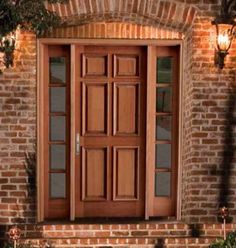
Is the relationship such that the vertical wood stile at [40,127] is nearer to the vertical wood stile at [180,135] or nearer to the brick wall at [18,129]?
the brick wall at [18,129]

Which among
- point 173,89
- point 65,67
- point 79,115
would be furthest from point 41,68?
point 173,89

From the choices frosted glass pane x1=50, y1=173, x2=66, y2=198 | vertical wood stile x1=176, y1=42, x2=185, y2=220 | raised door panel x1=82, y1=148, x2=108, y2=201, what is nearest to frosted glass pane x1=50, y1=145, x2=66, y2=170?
frosted glass pane x1=50, y1=173, x2=66, y2=198

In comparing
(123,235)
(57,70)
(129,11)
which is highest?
(129,11)

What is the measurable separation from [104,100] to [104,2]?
111 centimetres

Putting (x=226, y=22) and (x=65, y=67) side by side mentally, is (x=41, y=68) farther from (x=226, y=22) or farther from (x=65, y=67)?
(x=226, y=22)

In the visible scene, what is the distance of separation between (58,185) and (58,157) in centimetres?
32

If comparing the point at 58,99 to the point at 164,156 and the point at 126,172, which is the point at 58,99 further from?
the point at 164,156

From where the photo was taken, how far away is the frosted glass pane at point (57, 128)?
586cm

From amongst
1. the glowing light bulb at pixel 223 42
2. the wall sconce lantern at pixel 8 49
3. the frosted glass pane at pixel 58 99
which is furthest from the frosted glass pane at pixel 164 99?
the wall sconce lantern at pixel 8 49

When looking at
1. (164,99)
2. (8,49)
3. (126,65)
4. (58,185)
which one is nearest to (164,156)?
(164,99)

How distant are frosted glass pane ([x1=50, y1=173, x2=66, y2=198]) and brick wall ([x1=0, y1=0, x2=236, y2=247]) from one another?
1.16ft

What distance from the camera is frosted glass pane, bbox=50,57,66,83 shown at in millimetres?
5824

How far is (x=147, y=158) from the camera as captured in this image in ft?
19.2

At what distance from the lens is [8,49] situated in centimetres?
532
